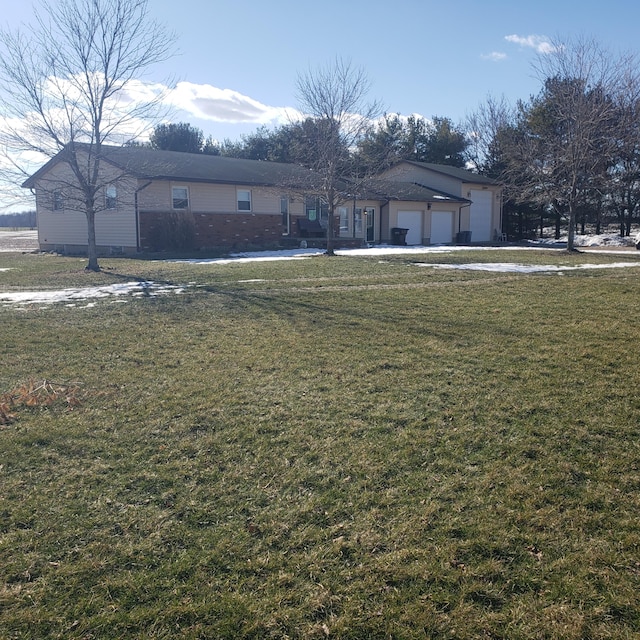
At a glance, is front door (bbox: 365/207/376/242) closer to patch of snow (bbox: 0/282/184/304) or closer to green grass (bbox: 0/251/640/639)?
patch of snow (bbox: 0/282/184/304)

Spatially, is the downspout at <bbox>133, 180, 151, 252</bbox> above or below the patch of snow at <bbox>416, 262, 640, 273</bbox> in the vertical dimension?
above

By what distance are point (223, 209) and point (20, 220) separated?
59662 millimetres

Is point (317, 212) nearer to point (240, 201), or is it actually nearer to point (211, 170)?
point (240, 201)

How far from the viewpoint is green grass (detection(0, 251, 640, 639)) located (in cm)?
228

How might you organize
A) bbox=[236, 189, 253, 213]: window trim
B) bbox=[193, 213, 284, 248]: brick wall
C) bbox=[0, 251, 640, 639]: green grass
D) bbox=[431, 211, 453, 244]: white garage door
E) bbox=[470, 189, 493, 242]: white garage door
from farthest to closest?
bbox=[470, 189, 493, 242]: white garage door
bbox=[431, 211, 453, 244]: white garage door
bbox=[236, 189, 253, 213]: window trim
bbox=[193, 213, 284, 248]: brick wall
bbox=[0, 251, 640, 639]: green grass

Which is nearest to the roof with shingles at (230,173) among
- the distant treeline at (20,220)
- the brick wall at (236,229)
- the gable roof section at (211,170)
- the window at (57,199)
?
the gable roof section at (211,170)

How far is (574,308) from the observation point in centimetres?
849

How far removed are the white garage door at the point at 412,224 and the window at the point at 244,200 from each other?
9.10 meters

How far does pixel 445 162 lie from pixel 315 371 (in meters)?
44.2

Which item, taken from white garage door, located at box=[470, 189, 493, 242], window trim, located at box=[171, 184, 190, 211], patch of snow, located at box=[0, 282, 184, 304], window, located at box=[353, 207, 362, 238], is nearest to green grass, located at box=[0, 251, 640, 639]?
patch of snow, located at box=[0, 282, 184, 304]

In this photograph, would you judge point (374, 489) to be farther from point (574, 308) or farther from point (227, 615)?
point (574, 308)

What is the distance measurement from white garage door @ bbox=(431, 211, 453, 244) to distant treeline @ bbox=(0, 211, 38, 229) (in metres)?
55.4

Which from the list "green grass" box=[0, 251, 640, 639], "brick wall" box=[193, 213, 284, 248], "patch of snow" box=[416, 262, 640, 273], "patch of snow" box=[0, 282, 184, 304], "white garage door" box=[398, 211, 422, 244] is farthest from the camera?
"white garage door" box=[398, 211, 422, 244]

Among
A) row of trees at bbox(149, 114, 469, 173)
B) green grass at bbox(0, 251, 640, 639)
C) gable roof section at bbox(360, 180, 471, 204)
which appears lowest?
green grass at bbox(0, 251, 640, 639)
